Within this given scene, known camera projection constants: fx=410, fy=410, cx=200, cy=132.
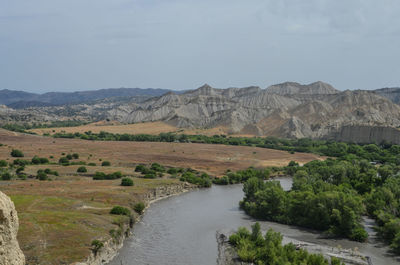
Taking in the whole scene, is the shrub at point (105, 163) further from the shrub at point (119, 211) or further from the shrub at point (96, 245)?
the shrub at point (96, 245)

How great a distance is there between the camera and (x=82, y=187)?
59.0 meters

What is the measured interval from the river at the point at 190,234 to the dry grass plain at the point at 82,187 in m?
3.44

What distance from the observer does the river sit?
36125 millimetres

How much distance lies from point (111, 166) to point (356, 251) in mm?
58971

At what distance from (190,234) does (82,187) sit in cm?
2223

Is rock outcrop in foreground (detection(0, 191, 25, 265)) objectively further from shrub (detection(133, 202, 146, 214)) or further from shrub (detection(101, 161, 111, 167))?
shrub (detection(101, 161, 111, 167))

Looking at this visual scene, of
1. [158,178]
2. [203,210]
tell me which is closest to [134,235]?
[203,210]

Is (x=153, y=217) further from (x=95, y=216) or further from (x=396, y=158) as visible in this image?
(x=396, y=158)

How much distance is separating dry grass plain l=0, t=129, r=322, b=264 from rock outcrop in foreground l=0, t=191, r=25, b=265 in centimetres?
1343

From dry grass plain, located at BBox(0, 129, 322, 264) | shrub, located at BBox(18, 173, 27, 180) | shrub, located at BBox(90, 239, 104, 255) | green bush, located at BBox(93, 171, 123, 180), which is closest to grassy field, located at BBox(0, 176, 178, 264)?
dry grass plain, located at BBox(0, 129, 322, 264)

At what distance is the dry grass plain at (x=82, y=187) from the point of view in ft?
113

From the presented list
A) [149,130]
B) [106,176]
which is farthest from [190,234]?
[149,130]

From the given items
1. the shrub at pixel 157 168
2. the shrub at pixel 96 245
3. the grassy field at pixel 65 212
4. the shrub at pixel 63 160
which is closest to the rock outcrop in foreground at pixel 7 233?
the grassy field at pixel 65 212

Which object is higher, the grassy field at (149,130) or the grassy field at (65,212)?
the grassy field at (149,130)
